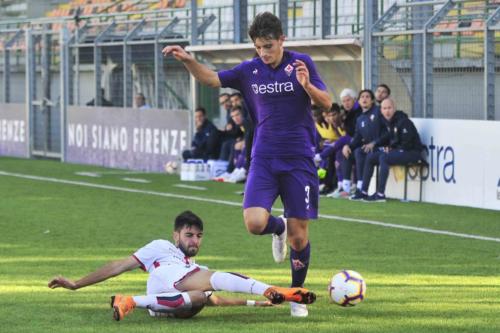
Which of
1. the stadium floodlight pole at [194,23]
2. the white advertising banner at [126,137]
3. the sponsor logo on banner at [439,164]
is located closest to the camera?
the sponsor logo on banner at [439,164]

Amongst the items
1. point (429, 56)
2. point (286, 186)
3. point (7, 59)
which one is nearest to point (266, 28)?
point (286, 186)

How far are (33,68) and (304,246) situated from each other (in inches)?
940

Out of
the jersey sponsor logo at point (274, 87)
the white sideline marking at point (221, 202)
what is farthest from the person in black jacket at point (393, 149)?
the jersey sponsor logo at point (274, 87)

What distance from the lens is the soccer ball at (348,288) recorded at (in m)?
8.75

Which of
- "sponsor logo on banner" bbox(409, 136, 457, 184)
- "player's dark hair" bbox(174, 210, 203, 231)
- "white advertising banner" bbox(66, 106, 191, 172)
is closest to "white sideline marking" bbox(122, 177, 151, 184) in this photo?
"white advertising banner" bbox(66, 106, 191, 172)

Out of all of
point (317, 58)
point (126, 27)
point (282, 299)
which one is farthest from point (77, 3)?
point (282, 299)

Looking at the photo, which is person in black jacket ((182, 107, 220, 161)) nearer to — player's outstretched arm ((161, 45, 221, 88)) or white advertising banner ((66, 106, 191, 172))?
white advertising banner ((66, 106, 191, 172))

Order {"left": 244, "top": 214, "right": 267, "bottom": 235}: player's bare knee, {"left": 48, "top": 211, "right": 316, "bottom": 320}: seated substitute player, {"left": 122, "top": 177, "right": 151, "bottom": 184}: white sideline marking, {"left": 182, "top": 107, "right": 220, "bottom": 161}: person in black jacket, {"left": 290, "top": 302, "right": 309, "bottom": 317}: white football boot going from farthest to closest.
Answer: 1. {"left": 182, "top": 107, "right": 220, "bottom": 161}: person in black jacket
2. {"left": 122, "top": 177, "right": 151, "bottom": 184}: white sideline marking
3. {"left": 244, "top": 214, "right": 267, "bottom": 235}: player's bare knee
4. {"left": 290, "top": 302, "right": 309, "bottom": 317}: white football boot
5. {"left": 48, "top": 211, "right": 316, "bottom": 320}: seated substitute player

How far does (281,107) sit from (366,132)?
10228 millimetres

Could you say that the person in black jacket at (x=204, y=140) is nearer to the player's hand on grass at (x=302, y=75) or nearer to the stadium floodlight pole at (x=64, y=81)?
the stadium floodlight pole at (x=64, y=81)

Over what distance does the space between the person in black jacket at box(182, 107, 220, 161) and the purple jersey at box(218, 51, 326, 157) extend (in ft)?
48.2

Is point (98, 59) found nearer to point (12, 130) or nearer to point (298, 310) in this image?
point (12, 130)

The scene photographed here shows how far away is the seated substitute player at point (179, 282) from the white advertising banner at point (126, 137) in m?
16.9

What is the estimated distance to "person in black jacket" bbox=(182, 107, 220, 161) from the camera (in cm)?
2375
